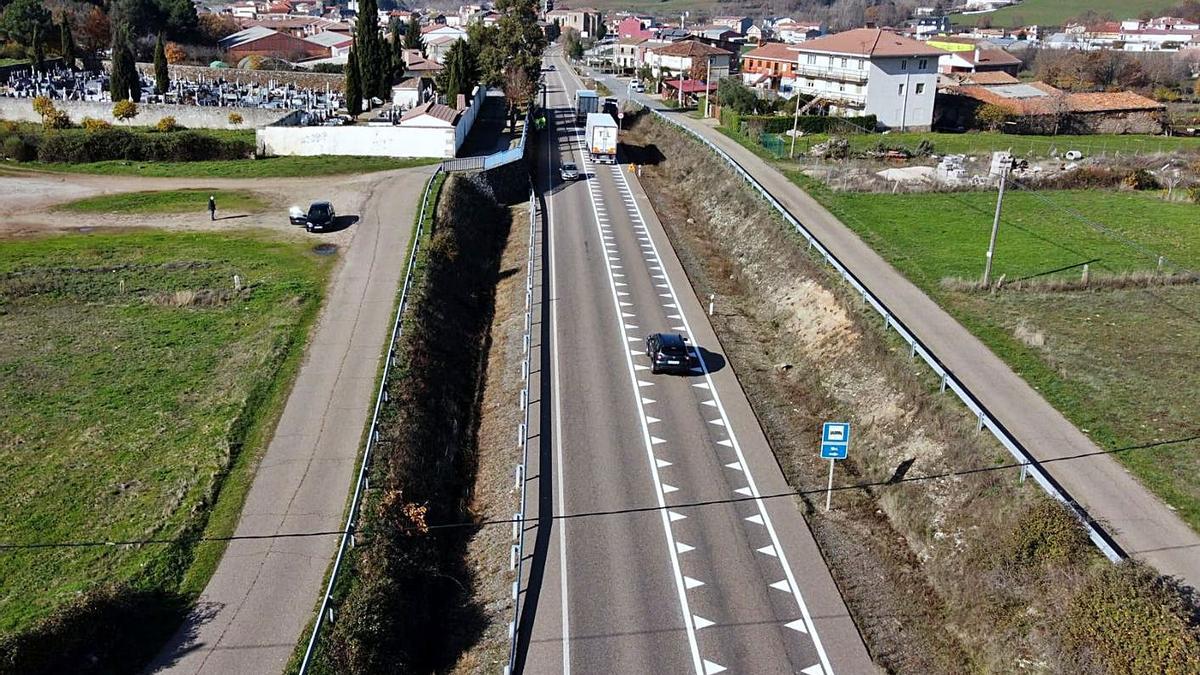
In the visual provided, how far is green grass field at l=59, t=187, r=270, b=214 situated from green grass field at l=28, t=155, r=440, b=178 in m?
4.94

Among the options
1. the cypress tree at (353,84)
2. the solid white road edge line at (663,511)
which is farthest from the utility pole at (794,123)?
the cypress tree at (353,84)

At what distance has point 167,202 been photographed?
5438 centimetres

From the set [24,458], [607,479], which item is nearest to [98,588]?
[24,458]

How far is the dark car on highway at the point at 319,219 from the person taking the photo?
48719 millimetres

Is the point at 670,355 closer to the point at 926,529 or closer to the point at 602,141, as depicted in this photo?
the point at 926,529

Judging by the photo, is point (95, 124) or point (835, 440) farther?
point (95, 124)

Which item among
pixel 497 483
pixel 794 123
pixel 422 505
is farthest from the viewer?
pixel 794 123

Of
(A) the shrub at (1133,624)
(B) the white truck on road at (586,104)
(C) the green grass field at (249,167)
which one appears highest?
(B) the white truck on road at (586,104)

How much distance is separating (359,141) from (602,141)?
56.9 ft

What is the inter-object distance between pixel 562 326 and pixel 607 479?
1228 centimetres

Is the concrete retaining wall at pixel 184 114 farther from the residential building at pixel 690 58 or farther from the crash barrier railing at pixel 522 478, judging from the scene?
the residential building at pixel 690 58

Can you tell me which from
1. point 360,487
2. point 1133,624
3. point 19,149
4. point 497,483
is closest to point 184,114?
point 19,149

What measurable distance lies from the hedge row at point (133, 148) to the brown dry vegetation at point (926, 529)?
42280 millimetres

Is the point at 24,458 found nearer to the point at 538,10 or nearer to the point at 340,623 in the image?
the point at 340,623
